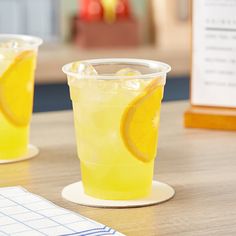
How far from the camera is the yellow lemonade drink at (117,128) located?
1.03m

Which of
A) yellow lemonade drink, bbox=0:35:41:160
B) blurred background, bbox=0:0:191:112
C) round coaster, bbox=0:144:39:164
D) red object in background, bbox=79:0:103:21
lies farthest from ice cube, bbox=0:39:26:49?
red object in background, bbox=79:0:103:21

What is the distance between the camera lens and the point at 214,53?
1504 millimetres

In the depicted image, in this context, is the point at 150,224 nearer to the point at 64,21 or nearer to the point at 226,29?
the point at 226,29

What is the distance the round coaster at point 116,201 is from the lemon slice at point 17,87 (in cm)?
18

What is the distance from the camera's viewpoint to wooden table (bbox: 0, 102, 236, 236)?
961mm

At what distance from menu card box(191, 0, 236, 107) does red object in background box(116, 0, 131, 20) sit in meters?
1.93

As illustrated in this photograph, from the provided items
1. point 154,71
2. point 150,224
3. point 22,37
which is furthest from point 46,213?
point 22,37

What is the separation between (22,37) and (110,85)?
1.02 feet

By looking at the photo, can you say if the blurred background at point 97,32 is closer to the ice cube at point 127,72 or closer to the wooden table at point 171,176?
the wooden table at point 171,176

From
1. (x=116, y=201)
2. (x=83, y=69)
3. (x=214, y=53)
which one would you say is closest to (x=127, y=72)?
(x=83, y=69)

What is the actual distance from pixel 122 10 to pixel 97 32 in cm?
15

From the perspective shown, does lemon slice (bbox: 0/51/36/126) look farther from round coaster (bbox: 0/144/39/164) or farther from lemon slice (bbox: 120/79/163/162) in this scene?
lemon slice (bbox: 120/79/163/162)

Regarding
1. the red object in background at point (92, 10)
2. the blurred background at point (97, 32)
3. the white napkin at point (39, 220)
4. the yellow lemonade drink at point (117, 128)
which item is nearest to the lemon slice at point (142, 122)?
the yellow lemonade drink at point (117, 128)

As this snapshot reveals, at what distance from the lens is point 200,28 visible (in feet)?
4.95
